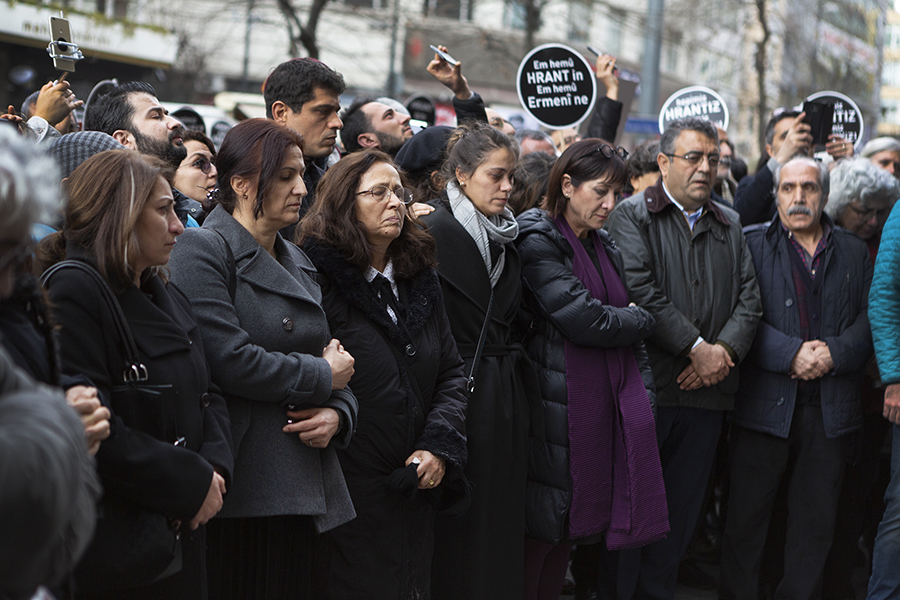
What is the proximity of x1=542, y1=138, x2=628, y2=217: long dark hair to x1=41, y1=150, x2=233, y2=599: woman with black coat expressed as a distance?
2283 millimetres

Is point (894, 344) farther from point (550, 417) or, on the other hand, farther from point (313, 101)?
point (313, 101)

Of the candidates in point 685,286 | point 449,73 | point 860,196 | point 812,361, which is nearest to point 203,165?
point 449,73

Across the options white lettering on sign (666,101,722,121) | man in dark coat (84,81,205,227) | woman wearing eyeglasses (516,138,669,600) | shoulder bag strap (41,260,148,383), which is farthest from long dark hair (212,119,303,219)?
white lettering on sign (666,101,722,121)

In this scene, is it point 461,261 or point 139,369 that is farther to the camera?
point 461,261

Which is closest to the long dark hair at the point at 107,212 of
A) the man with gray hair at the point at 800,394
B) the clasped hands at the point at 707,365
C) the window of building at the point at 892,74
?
the clasped hands at the point at 707,365

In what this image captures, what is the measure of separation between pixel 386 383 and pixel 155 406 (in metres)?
1.09

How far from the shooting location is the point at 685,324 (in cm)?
466

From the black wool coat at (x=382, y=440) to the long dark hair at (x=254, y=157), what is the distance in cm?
42

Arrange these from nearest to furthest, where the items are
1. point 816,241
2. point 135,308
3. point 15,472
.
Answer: point 15,472
point 135,308
point 816,241

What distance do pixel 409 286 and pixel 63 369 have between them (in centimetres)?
156

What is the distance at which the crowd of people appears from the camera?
7.66ft

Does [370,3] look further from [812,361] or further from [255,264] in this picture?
[255,264]

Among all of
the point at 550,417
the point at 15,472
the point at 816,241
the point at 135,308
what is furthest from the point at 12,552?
the point at 816,241

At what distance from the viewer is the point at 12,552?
148cm
